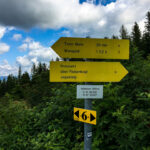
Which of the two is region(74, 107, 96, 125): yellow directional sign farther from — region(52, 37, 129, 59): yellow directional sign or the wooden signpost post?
region(52, 37, 129, 59): yellow directional sign

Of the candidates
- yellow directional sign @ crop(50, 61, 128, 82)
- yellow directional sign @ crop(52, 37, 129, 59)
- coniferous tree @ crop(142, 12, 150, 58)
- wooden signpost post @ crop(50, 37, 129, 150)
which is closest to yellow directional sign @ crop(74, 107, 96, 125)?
wooden signpost post @ crop(50, 37, 129, 150)

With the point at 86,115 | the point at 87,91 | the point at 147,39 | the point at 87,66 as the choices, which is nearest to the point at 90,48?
the point at 87,66

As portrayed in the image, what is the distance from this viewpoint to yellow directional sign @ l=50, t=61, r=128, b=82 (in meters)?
2.18

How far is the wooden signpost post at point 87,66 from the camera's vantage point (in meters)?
2.19

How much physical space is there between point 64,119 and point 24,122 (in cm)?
162

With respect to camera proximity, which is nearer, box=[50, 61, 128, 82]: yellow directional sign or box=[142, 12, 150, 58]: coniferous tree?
box=[50, 61, 128, 82]: yellow directional sign

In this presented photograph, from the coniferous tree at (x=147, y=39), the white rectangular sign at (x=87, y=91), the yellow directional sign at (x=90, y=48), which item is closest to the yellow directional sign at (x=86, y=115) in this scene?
the white rectangular sign at (x=87, y=91)

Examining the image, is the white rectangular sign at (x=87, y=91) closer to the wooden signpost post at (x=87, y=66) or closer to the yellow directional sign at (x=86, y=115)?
the wooden signpost post at (x=87, y=66)

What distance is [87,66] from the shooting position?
2.26m

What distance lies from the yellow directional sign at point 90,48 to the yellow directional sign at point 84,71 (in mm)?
155

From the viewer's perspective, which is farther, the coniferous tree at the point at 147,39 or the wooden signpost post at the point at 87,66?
the coniferous tree at the point at 147,39

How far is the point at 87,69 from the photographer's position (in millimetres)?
2250

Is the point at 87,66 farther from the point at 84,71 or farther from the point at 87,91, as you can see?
the point at 87,91

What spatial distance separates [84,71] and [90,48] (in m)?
0.41
